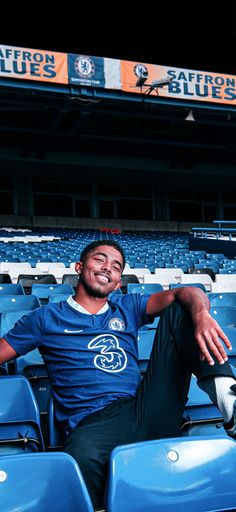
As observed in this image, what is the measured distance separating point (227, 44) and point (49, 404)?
80.9 ft

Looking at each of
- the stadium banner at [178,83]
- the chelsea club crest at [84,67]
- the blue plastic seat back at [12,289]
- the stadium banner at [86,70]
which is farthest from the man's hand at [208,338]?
the stadium banner at [178,83]

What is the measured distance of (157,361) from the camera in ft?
6.14

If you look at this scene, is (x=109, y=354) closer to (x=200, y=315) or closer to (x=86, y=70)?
(x=200, y=315)

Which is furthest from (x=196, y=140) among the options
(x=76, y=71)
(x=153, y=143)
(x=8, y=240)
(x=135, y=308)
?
(x=135, y=308)

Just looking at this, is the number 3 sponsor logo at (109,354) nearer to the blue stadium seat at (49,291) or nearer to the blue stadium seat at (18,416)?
the blue stadium seat at (18,416)

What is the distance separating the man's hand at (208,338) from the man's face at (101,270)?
53 cm

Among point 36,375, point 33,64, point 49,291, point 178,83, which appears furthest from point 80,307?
point 178,83

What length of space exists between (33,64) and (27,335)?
46.4 ft

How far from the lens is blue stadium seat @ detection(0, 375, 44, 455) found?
1814 millimetres

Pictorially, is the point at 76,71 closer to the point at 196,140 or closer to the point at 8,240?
the point at 8,240

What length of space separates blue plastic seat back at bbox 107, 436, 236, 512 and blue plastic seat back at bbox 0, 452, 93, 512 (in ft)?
0.30

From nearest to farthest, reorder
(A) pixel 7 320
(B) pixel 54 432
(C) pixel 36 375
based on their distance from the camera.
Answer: (B) pixel 54 432 < (C) pixel 36 375 < (A) pixel 7 320

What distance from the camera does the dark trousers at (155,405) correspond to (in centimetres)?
156

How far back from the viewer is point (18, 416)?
184cm
